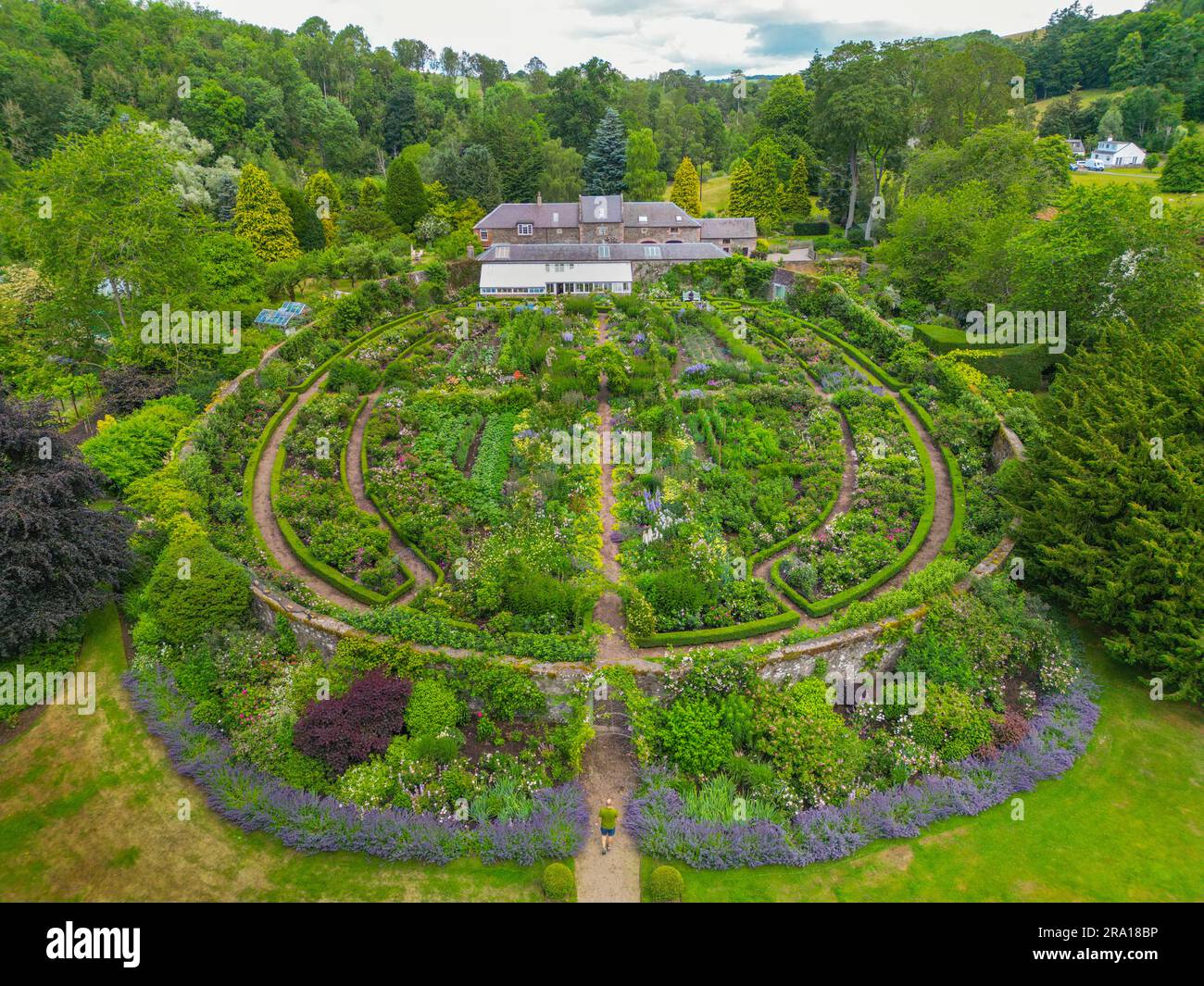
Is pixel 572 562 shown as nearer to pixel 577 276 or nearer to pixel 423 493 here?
pixel 423 493

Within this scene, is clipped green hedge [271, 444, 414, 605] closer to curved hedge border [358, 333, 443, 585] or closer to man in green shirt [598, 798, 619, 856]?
curved hedge border [358, 333, 443, 585]

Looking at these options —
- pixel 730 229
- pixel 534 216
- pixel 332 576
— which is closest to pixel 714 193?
pixel 730 229

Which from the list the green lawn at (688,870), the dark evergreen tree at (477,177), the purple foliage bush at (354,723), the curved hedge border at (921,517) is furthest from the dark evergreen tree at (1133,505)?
the dark evergreen tree at (477,177)

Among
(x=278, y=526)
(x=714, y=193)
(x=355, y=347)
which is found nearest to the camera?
(x=278, y=526)

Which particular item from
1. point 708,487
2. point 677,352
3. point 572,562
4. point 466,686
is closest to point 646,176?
point 677,352

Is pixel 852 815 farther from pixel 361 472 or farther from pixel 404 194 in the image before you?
pixel 404 194

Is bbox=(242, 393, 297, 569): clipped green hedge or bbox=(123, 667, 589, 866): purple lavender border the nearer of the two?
bbox=(123, 667, 589, 866): purple lavender border

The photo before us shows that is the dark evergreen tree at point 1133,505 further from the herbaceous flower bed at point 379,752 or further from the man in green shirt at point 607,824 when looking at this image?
the herbaceous flower bed at point 379,752

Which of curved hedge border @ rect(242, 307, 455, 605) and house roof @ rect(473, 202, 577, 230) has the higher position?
house roof @ rect(473, 202, 577, 230)

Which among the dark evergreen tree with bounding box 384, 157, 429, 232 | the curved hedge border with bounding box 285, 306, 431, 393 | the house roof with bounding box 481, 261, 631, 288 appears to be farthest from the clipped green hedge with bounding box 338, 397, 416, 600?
the dark evergreen tree with bounding box 384, 157, 429, 232
